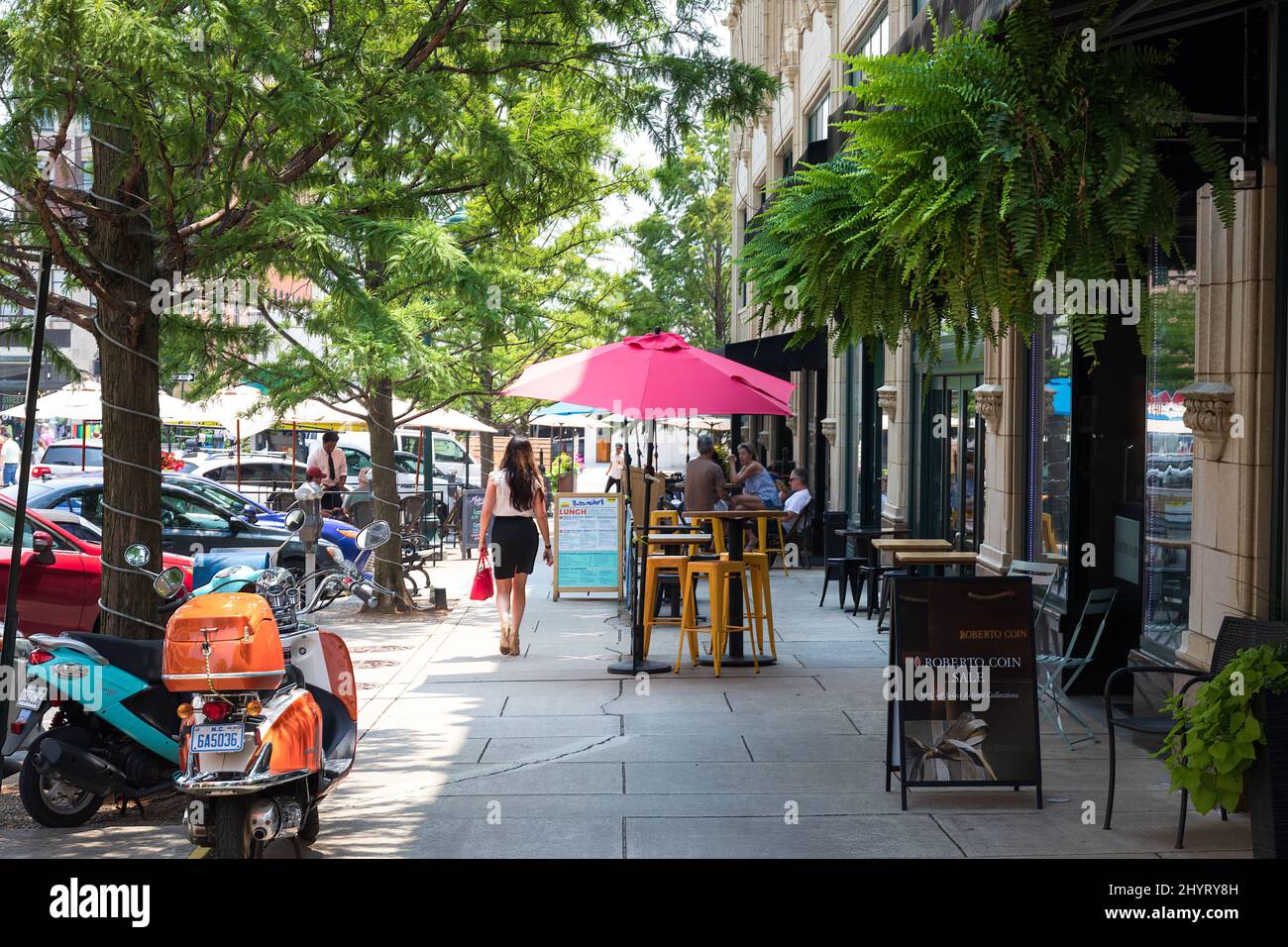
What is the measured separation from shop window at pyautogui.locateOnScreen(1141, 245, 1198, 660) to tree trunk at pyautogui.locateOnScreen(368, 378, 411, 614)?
28.6 feet

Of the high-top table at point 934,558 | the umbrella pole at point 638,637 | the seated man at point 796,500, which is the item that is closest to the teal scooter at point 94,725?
the umbrella pole at point 638,637

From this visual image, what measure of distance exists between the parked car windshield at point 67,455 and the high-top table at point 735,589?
25.2 metres

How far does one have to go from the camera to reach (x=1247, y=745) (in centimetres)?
569

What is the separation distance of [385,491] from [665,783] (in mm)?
8653

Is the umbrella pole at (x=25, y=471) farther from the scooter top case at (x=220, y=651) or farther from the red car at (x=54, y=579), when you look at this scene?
the red car at (x=54, y=579)

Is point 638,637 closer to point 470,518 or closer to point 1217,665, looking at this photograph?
point 1217,665

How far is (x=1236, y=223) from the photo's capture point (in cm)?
730

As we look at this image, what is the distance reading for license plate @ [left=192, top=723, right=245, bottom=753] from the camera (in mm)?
5473

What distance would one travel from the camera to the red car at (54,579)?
34.9ft

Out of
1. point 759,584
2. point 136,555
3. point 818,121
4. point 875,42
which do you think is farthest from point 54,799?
point 818,121

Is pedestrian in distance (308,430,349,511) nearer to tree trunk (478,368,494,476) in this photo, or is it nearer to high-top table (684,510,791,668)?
tree trunk (478,368,494,476)
